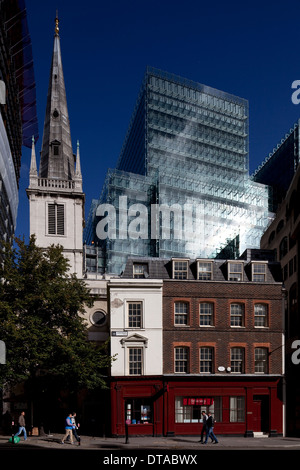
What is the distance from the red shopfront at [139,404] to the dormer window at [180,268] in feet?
23.5

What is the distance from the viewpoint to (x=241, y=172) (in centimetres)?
12112

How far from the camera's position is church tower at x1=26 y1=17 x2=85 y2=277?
218 feet

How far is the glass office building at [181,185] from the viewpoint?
10325 cm

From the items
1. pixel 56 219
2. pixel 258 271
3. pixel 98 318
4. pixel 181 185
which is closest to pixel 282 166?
pixel 181 185

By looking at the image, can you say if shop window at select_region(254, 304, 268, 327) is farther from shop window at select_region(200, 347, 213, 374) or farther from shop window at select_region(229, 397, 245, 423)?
shop window at select_region(229, 397, 245, 423)

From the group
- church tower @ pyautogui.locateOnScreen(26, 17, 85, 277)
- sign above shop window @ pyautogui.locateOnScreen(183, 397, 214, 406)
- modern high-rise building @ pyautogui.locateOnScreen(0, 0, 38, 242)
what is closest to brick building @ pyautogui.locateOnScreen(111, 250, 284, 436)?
sign above shop window @ pyautogui.locateOnScreen(183, 397, 214, 406)

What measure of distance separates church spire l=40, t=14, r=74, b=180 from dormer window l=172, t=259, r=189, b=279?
34.2m

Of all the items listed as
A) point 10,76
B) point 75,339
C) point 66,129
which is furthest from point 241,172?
point 75,339

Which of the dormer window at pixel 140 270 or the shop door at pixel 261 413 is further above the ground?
the dormer window at pixel 140 270

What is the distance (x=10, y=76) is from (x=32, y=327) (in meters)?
44.8

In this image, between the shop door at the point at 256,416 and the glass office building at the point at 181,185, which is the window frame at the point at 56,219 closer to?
the glass office building at the point at 181,185

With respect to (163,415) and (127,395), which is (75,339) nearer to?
(127,395)

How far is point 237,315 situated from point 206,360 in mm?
3697

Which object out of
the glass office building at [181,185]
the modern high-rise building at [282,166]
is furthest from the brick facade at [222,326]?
the modern high-rise building at [282,166]
